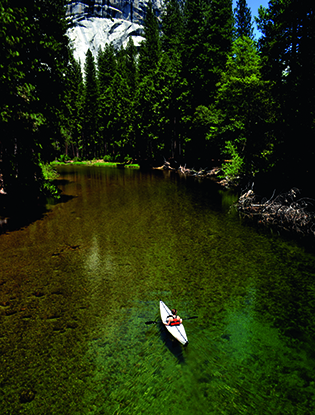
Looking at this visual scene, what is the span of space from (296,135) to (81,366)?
19.0 m

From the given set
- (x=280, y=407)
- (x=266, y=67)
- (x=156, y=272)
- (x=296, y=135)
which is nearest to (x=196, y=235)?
(x=156, y=272)

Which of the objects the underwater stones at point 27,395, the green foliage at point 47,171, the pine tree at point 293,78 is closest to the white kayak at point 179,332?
the underwater stones at point 27,395

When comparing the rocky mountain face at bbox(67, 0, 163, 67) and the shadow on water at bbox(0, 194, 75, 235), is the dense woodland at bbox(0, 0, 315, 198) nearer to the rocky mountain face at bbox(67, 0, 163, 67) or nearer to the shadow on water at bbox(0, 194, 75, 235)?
the shadow on water at bbox(0, 194, 75, 235)

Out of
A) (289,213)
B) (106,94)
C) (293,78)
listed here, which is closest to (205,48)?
(293,78)

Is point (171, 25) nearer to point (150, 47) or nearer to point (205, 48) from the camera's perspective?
point (150, 47)

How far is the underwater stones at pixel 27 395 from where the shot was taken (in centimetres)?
627

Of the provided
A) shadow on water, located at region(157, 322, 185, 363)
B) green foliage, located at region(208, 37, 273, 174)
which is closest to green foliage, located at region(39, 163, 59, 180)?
green foliage, located at region(208, 37, 273, 174)

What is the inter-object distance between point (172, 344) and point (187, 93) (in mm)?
44635

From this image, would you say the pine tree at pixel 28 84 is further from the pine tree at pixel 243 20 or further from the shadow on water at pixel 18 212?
the pine tree at pixel 243 20

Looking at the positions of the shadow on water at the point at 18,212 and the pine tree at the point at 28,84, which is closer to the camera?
the pine tree at the point at 28,84

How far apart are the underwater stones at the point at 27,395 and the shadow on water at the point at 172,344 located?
3634mm

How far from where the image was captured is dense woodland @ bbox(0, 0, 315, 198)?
1769 centimetres

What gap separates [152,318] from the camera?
30.2 feet

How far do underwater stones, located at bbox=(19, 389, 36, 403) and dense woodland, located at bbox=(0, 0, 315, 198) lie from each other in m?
12.8
